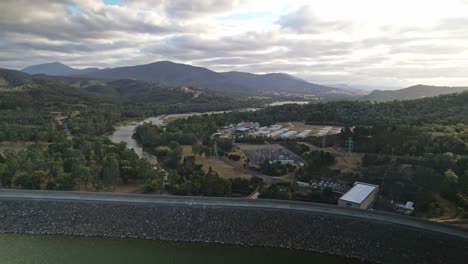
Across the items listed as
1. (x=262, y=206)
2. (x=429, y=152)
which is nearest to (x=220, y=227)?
(x=262, y=206)

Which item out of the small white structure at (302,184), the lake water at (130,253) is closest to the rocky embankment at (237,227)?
the lake water at (130,253)

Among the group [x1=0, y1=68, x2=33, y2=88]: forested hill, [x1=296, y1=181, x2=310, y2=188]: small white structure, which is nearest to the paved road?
[x1=296, y1=181, x2=310, y2=188]: small white structure

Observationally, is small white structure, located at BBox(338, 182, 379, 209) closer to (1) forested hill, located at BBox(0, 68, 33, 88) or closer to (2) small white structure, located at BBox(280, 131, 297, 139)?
(2) small white structure, located at BBox(280, 131, 297, 139)

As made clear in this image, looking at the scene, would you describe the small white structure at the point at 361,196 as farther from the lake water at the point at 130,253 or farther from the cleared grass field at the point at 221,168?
the cleared grass field at the point at 221,168

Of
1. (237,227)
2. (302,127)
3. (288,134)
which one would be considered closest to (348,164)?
(237,227)

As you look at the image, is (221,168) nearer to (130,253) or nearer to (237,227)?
(237,227)

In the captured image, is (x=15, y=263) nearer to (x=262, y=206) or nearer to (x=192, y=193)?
(x=192, y=193)

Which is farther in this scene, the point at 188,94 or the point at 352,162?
the point at 188,94
